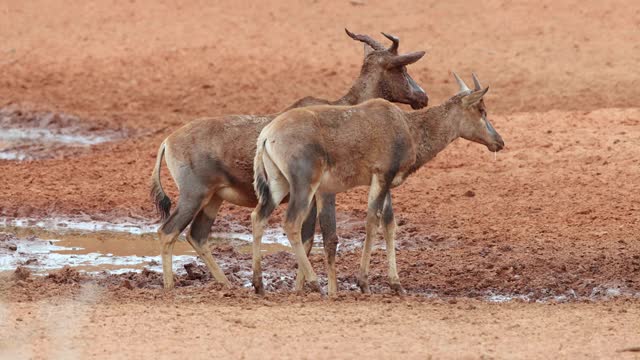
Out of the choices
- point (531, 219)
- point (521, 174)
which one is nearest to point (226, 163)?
point (531, 219)

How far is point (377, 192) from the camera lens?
12.2 m

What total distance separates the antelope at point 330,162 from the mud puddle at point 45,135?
7922 mm

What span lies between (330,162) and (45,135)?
31.9 ft

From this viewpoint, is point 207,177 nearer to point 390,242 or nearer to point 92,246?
point 390,242

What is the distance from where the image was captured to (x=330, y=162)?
39.4 ft

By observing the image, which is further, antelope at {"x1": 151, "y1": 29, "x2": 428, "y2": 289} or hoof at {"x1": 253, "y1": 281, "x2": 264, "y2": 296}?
antelope at {"x1": 151, "y1": 29, "x2": 428, "y2": 289}

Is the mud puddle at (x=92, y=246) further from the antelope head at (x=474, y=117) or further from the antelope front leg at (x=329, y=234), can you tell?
the antelope head at (x=474, y=117)

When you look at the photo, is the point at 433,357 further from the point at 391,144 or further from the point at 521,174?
the point at 521,174

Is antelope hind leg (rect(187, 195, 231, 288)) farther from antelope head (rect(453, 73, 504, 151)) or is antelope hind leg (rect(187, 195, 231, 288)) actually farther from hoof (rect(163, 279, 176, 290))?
antelope head (rect(453, 73, 504, 151))

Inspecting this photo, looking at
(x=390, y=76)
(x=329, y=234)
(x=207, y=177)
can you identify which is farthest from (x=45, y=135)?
(x=329, y=234)

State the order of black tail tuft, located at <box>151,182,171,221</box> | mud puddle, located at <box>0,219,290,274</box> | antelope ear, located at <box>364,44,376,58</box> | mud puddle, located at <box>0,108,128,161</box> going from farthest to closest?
mud puddle, located at <box>0,108,128,161</box>, antelope ear, located at <box>364,44,376,58</box>, mud puddle, located at <box>0,219,290,274</box>, black tail tuft, located at <box>151,182,171,221</box>

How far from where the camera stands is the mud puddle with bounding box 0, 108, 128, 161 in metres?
19.7

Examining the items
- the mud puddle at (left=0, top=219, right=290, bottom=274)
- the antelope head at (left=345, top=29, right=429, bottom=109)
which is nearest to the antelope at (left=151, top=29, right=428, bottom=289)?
the mud puddle at (left=0, top=219, right=290, bottom=274)

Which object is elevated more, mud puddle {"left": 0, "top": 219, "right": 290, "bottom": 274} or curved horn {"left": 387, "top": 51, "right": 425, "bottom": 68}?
curved horn {"left": 387, "top": 51, "right": 425, "bottom": 68}
